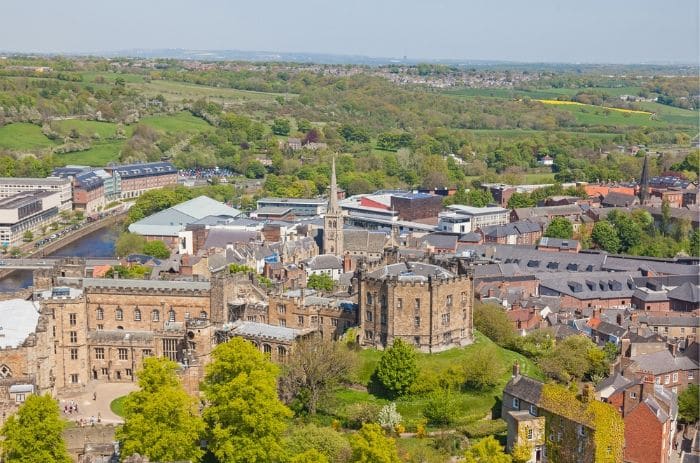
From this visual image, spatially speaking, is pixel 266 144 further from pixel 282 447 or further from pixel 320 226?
pixel 282 447

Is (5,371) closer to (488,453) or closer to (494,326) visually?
(488,453)

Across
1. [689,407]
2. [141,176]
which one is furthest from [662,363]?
[141,176]

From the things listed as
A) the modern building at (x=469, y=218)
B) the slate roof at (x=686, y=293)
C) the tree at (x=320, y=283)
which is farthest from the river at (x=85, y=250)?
the slate roof at (x=686, y=293)

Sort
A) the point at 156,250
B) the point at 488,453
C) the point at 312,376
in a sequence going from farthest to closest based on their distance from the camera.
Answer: the point at 156,250 < the point at 312,376 < the point at 488,453

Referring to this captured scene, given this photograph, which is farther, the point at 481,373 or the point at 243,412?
the point at 481,373

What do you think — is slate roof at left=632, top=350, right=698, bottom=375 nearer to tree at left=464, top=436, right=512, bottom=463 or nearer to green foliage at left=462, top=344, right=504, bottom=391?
green foliage at left=462, top=344, right=504, bottom=391

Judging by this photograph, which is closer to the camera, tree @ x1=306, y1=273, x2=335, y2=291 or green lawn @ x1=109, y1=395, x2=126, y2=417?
green lawn @ x1=109, y1=395, x2=126, y2=417

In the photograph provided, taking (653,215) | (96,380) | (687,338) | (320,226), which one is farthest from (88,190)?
(687,338)

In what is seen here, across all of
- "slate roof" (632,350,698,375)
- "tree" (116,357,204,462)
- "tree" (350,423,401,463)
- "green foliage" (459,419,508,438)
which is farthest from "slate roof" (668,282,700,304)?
"tree" (116,357,204,462)
